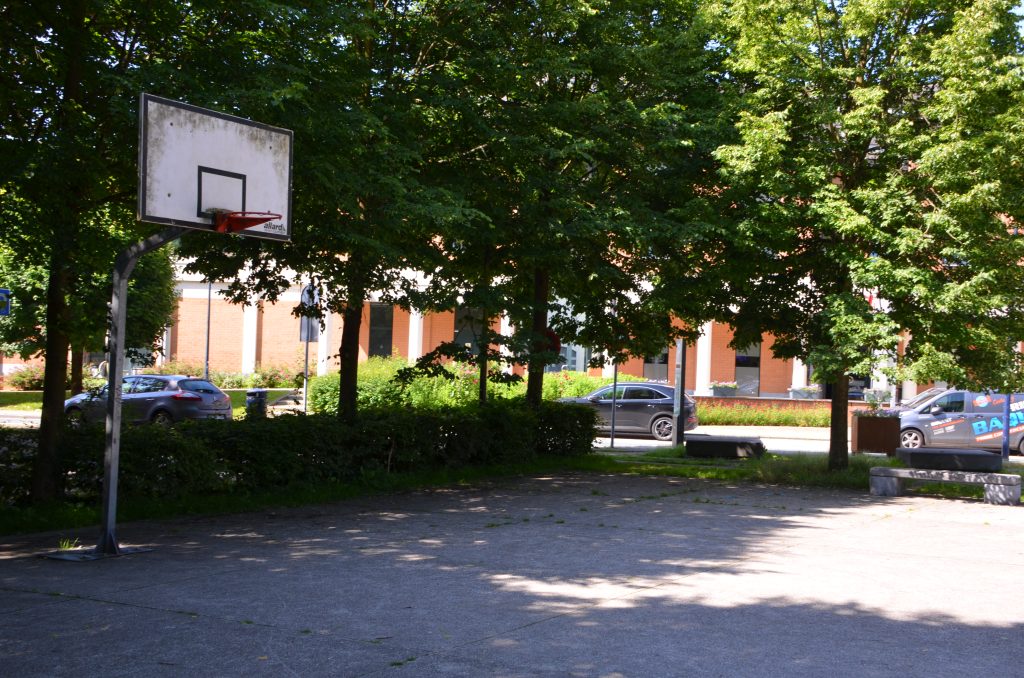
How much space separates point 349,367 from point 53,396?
5.24m

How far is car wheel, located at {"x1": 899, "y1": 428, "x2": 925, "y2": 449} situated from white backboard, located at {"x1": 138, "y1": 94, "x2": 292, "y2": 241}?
783 inches

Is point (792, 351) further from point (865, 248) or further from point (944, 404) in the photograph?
point (944, 404)

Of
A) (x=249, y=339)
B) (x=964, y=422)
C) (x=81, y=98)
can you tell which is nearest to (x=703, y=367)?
(x=964, y=422)

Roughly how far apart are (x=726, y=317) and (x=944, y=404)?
10615 mm

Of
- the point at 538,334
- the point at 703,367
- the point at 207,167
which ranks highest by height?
the point at 207,167

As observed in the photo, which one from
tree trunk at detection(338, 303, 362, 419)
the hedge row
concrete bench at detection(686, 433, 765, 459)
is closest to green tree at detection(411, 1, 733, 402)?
tree trunk at detection(338, 303, 362, 419)

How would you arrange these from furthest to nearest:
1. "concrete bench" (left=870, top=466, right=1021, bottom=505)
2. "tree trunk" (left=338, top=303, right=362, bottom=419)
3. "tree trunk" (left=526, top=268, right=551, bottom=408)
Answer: "tree trunk" (left=526, top=268, right=551, bottom=408), "tree trunk" (left=338, top=303, right=362, bottom=419), "concrete bench" (left=870, top=466, right=1021, bottom=505)

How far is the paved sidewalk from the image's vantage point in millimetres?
6406

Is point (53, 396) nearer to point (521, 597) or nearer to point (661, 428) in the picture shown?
point (521, 597)

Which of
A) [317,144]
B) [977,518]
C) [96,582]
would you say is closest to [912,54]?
[977,518]

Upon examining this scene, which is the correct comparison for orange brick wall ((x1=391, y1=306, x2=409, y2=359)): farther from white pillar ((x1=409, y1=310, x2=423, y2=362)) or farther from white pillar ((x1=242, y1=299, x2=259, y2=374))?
white pillar ((x1=242, y1=299, x2=259, y2=374))

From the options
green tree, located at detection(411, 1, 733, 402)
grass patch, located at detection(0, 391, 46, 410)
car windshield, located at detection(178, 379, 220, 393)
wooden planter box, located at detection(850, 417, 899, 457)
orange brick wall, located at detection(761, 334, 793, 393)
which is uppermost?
green tree, located at detection(411, 1, 733, 402)

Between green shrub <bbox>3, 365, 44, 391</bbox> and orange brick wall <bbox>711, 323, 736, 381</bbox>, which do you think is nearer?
green shrub <bbox>3, 365, 44, 391</bbox>

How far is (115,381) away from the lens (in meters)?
9.97
